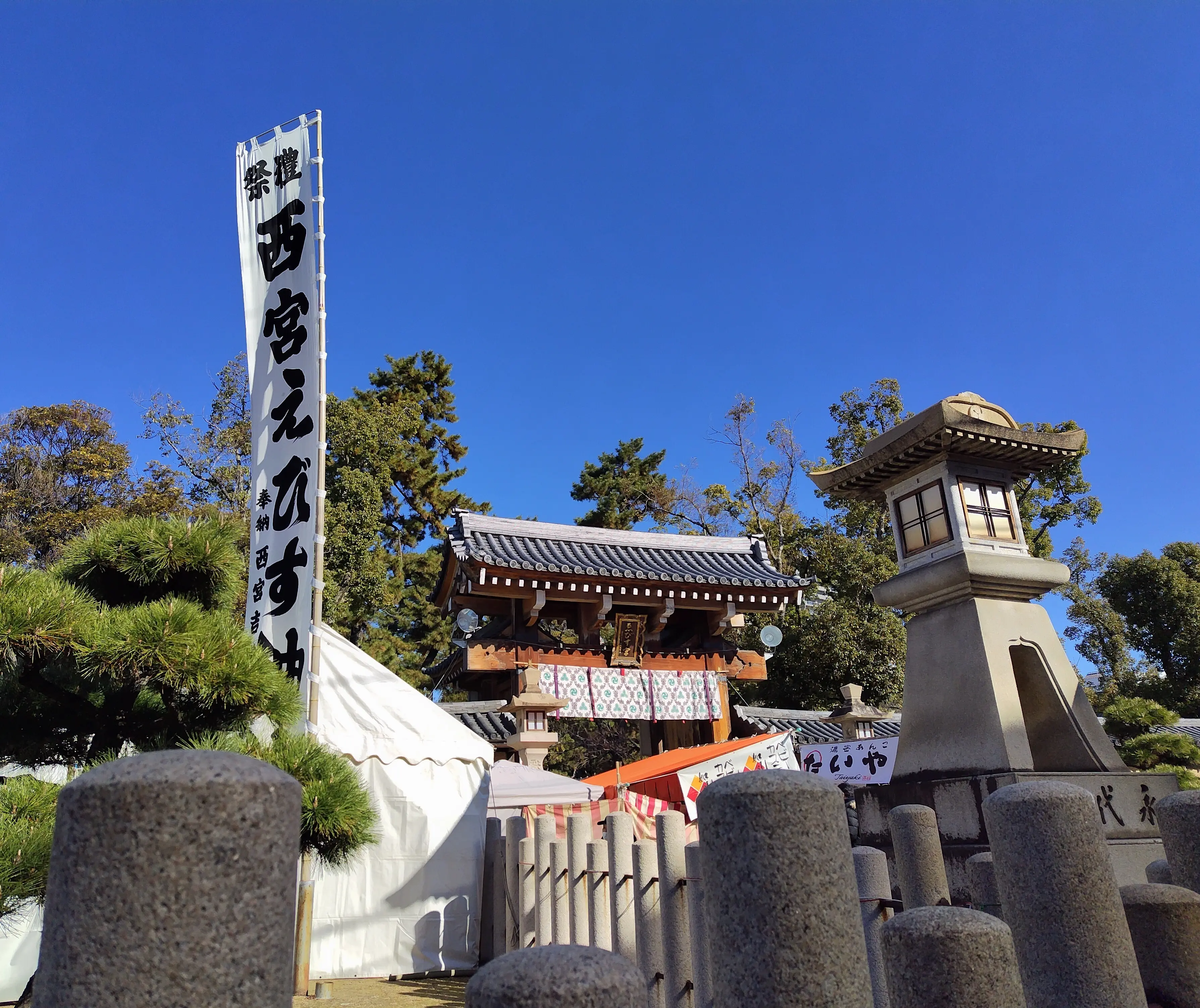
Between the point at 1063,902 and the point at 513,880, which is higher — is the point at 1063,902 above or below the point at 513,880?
above

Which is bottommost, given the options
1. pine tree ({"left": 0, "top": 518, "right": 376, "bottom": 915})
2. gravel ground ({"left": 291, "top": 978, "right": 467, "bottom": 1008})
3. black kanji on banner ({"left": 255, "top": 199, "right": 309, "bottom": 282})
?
gravel ground ({"left": 291, "top": 978, "right": 467, "bottom": 1008})

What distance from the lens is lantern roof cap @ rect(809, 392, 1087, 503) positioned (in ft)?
20.6

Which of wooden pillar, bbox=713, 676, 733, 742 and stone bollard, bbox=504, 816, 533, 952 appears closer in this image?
stone bollard, bbox=504, 816, 533, 952

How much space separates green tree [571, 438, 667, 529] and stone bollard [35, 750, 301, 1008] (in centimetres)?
2784

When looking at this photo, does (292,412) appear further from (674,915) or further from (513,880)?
(674,915)

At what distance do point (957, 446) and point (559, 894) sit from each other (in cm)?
464

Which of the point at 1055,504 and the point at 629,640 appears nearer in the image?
the point at 629,640

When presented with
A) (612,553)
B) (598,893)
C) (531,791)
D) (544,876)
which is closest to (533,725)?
(531,791)

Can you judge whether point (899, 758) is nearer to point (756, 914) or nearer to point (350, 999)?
point (350, 999)

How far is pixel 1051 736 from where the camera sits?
6.06 m

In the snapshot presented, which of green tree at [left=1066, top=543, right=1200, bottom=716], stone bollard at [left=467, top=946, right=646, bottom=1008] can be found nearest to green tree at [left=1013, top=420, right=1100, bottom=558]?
green tree at [left=1066, top=543, right=1200, bottom=716]

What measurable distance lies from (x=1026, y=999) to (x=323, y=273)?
21.6ft

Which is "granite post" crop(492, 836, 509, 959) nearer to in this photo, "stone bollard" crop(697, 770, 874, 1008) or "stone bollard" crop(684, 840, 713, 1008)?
"stone bollard" crop(684, 840, 713, 1008)

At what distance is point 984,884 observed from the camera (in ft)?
10.1
